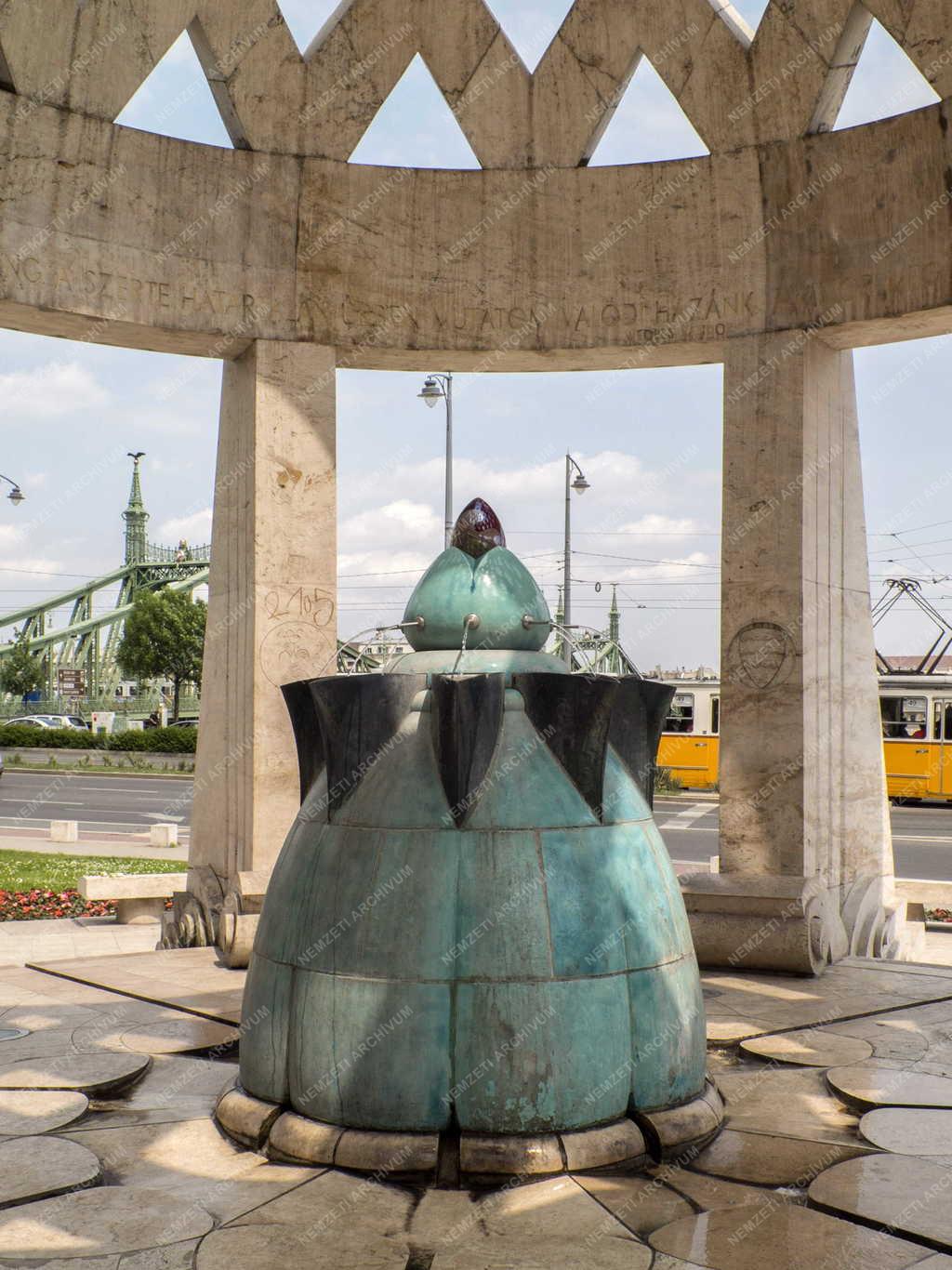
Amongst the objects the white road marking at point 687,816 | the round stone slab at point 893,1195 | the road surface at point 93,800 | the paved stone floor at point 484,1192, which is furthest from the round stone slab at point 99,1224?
the white road marking at point 687,816

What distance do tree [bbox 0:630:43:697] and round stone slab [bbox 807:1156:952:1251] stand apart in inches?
2699

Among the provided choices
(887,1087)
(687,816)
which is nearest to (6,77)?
(887,1087)

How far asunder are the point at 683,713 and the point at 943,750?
6.77 meters

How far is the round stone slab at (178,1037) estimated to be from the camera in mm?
6570

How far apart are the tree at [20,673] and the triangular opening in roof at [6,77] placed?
63.0m

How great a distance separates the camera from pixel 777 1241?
Answer: 13.5ft

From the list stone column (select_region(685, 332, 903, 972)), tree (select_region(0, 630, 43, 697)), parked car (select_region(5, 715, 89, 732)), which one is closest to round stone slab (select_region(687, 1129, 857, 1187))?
stone column (select_region(685, 332, 903, 972))

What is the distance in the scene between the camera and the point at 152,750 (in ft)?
137

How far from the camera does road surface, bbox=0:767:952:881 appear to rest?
20.4 meters

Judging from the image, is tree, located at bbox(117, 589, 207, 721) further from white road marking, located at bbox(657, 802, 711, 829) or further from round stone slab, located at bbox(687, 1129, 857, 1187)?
round stone slab, located at bbox(687, 1129, 857, 1187)

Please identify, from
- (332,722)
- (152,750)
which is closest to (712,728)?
(152,750)

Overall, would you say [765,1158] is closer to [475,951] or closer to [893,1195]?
[893,1195]

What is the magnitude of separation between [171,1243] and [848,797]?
720 centimetres

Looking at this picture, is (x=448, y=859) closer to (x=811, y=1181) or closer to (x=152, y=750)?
(x=811, y=1181)
